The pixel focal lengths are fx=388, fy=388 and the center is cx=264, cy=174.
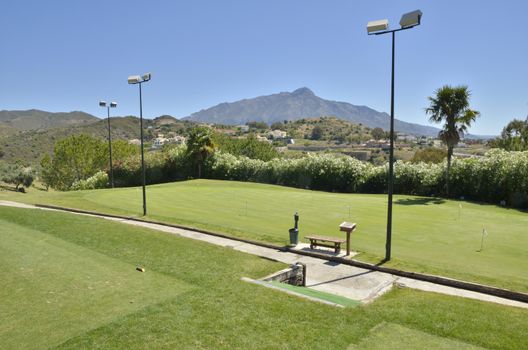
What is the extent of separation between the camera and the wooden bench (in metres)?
14.6

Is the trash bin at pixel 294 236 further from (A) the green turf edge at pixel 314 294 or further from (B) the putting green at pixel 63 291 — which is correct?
(B) the putting green at pixel 63 291

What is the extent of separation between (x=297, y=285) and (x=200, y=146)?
1415 inches

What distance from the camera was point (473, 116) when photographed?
93.3 feet

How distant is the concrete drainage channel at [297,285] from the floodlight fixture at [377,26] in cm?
796

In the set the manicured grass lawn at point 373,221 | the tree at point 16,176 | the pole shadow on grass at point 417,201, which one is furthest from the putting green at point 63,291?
the tree at point 16,176

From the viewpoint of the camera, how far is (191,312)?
8469 millimetres

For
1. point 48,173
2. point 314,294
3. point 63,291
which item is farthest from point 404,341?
point 48,173

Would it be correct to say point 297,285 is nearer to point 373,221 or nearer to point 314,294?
point 314,294

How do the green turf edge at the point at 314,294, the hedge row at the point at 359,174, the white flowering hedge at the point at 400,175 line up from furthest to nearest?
1. the hedge row at the point at 359,174
2. the white flowering hedge at the point at 400,175
3. the green turf edge at the point at 314,294

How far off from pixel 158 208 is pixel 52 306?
51.8 feet

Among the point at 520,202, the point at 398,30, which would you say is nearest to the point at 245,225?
the point at 398,30

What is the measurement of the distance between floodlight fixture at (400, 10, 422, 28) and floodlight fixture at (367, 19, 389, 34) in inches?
20.7

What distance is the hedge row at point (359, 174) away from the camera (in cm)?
2689

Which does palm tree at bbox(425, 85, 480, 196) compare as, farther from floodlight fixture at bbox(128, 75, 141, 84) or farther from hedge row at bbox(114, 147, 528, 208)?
floodlight fixture at bbox(128, 75, 141, 84)
